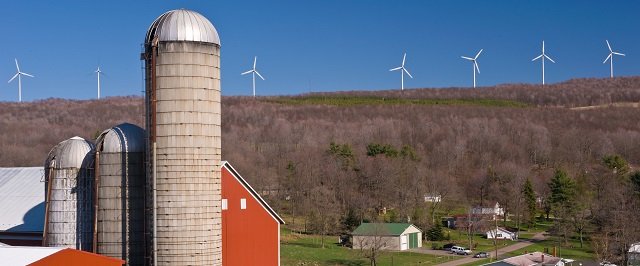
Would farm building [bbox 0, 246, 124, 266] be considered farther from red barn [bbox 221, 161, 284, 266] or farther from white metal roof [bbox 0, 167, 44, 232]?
red barn [bbox 221, 161, 284, 266]

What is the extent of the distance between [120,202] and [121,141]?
2.19 metres

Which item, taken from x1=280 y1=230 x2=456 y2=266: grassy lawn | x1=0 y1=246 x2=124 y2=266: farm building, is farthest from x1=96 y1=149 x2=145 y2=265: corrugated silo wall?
x1=280 y1=230 x2=456 y2=266: grassy lawn

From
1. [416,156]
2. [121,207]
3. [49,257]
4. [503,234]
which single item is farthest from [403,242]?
[49,257]

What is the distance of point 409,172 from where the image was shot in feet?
304

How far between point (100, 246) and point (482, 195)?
67803mm

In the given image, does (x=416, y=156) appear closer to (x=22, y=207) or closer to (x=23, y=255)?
(x=22, y=207)

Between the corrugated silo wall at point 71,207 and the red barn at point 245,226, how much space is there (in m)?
5.95

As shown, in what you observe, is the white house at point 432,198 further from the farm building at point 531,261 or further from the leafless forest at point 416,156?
the farm building at point 531,261

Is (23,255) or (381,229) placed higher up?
(23,255)

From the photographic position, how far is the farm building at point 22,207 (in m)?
34.8

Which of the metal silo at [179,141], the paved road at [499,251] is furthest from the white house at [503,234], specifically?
the metal silo at [179,141]

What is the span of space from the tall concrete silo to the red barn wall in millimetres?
5976

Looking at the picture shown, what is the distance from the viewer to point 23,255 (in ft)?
86.6

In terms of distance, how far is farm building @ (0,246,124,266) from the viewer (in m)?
25.8
